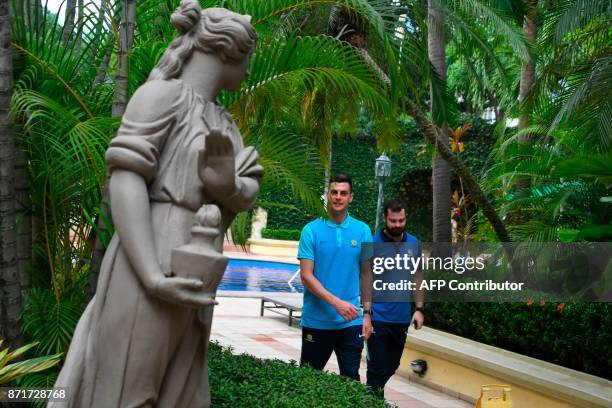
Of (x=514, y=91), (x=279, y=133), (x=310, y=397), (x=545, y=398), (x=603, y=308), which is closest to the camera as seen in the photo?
(x=310, y=397)

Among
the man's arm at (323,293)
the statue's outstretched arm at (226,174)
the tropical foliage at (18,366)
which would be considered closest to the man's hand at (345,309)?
the man's arm at (323,293)

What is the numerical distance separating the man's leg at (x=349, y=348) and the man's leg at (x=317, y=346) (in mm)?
62

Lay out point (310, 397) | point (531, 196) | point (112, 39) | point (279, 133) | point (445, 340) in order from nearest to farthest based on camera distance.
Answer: point (310, 397) → point (112, 39) → point (279, 133) → point (445, 340) → point (531, 196)

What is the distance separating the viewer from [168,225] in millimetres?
2404

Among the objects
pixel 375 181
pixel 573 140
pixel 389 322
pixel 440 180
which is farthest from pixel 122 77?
pixel 375 181

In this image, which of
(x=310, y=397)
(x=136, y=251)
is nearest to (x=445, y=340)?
(x=310, y=397)

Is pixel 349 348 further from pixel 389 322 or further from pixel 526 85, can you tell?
pixel 526 85

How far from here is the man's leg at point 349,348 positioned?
5238mm

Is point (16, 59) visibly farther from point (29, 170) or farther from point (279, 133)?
point (279, 133)

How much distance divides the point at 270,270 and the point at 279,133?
18005 mm

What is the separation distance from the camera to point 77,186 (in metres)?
4.65

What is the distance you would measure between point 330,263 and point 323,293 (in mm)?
273

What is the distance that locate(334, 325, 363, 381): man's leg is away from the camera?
17.2 ft

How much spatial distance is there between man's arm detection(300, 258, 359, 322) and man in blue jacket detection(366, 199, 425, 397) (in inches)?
28.2
